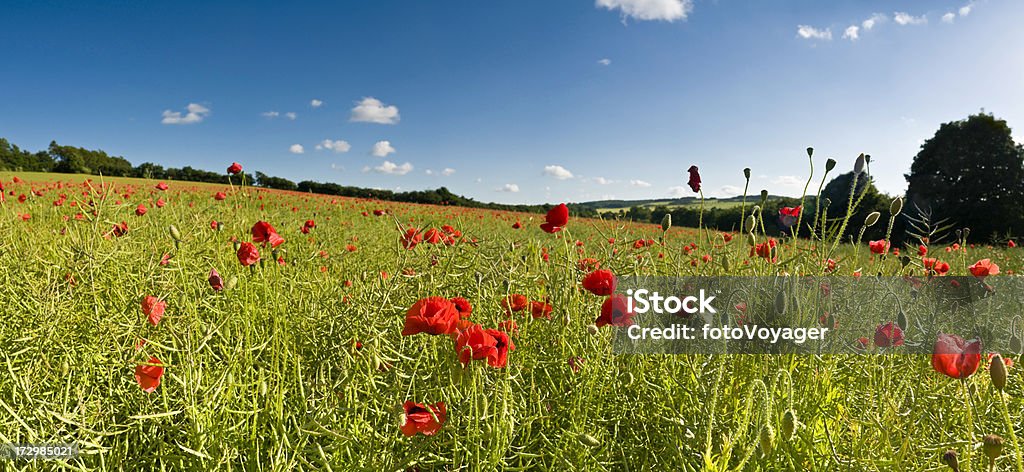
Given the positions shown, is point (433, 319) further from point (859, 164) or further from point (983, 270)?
point (983, 270)

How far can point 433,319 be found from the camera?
0.98 metres

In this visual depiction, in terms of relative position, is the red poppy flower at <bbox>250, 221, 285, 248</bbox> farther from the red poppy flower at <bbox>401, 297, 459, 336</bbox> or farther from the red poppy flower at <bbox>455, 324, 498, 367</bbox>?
the red poppy flower at <bbox>455, 324, 498, 367</bbox>

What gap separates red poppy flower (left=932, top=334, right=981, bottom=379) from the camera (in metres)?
0.79

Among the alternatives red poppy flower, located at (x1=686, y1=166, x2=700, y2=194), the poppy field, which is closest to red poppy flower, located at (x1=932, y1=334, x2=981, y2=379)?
the poppy field

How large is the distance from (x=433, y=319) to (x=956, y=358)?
98 cm


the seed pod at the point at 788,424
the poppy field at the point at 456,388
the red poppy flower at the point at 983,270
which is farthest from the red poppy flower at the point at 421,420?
the red poppy flower at the point at 983,270

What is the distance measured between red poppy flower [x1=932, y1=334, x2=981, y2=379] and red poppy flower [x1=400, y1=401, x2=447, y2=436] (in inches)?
37.4

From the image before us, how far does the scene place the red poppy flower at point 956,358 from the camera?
31.0 inches

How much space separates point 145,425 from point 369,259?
192cm

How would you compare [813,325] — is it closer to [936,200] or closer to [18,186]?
[18,186]

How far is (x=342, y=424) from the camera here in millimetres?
1285

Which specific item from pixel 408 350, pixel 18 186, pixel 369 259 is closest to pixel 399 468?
pixel 408 350

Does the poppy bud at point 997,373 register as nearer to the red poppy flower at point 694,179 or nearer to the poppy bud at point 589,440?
the poppy bud at point 589,440

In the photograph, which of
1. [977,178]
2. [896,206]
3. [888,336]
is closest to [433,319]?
[888,336]
